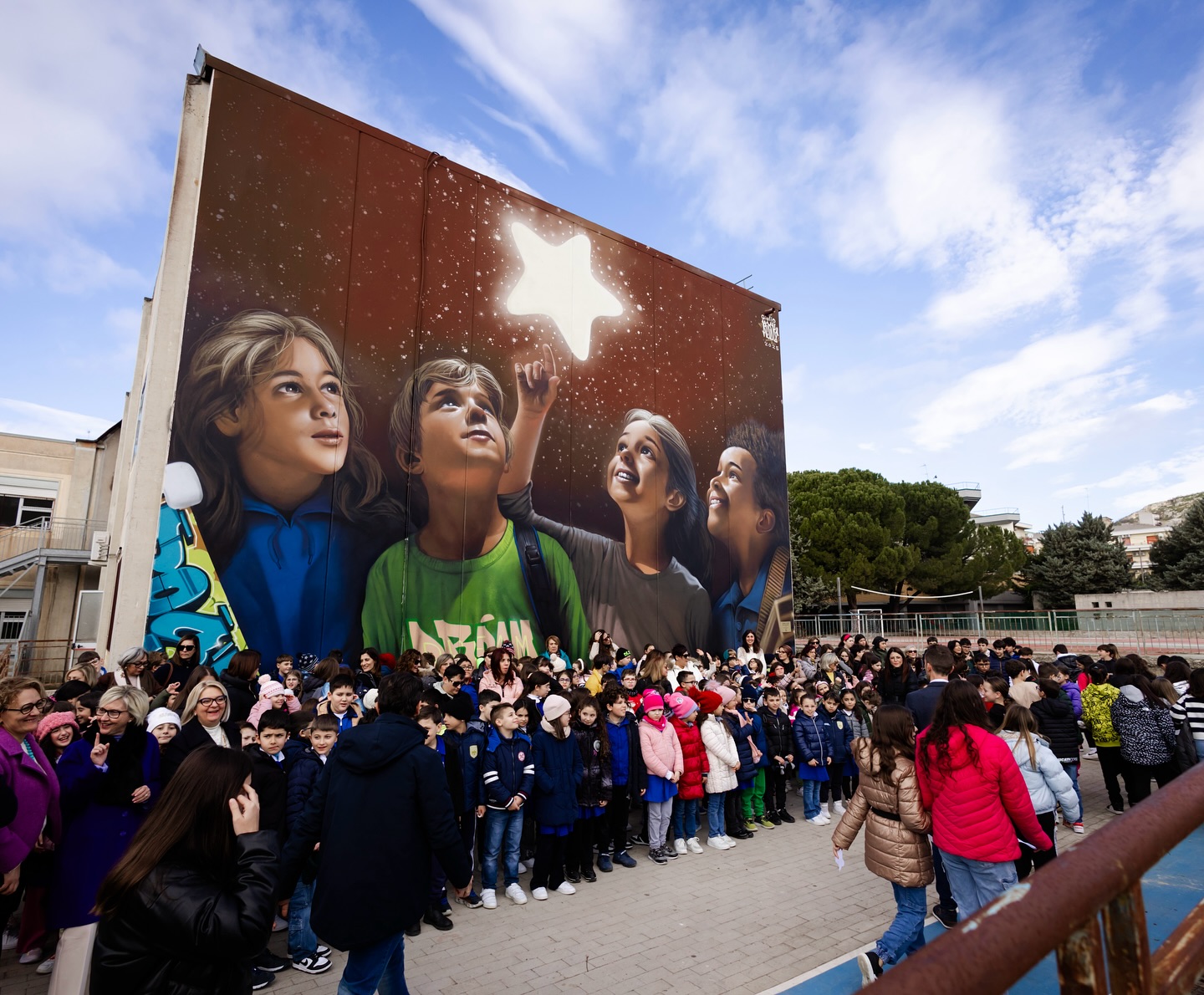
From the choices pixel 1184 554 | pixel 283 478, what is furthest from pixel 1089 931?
pixel 1184 554

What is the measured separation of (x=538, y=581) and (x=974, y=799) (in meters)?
13.6

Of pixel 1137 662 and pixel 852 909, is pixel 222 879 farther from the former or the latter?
pixel 1137 662

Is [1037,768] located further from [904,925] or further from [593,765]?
[593,765]

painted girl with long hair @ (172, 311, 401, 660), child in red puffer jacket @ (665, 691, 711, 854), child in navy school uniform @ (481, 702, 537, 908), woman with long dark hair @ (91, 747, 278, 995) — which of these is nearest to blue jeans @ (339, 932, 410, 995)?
woman with long dark hair @ (91, 747, 278, 995)

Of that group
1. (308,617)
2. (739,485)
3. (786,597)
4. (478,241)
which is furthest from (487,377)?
(786,597)

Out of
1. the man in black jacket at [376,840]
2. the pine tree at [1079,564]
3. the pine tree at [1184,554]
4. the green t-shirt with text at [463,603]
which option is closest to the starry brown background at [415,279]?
the green t-shirt with text at [463,603]

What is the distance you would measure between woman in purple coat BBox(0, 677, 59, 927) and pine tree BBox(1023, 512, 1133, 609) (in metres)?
47.9

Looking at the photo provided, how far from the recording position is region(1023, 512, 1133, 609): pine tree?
41.1m

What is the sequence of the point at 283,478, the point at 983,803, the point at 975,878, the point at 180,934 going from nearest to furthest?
the point at 180,934, the point at 983,803, the point at 975,878, the point at 283,478

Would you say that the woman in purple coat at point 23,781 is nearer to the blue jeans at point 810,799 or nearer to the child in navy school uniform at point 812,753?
the child in navy school uniform at point 812,753

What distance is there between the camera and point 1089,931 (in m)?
1.24

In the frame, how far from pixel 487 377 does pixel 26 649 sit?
14.5 m

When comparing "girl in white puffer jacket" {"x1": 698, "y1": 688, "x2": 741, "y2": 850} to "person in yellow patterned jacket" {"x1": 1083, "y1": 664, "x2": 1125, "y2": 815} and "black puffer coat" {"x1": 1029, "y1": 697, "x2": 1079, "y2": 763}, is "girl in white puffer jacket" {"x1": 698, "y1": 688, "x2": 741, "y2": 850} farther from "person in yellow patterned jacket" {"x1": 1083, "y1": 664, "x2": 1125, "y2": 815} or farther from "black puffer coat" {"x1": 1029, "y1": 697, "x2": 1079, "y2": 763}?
"person in yellow patterned jacket" {"x1": 1083, "y1": 664, "x2": 1125, "y2": 815}

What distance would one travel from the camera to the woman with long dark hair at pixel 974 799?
438 cm
